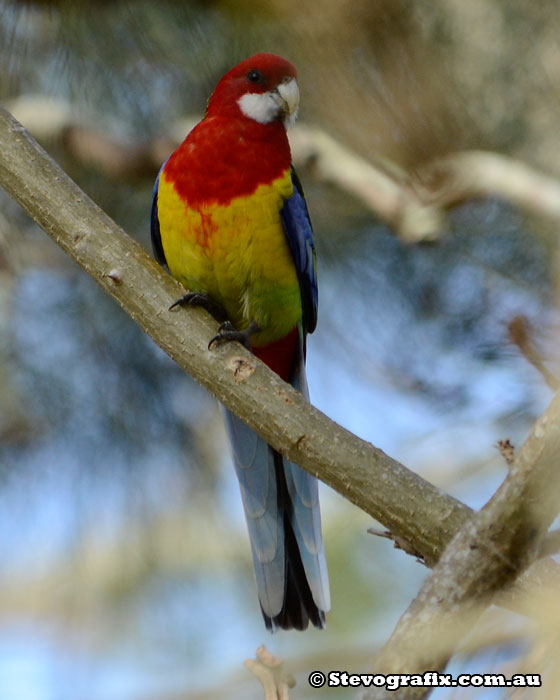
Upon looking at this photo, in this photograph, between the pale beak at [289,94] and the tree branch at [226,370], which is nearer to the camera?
the tree branch at [226,370]

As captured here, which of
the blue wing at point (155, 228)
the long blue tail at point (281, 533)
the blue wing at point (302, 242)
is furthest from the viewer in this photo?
the blue wing at point (155, 228)

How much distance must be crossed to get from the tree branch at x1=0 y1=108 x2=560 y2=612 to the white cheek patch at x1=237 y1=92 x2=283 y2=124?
3.00ft

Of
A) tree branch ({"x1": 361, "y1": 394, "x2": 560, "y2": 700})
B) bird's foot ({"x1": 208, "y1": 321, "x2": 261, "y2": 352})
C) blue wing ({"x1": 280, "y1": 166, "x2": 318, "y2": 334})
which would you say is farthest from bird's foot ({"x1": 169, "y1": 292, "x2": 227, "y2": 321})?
tree branch ({"x1": 361, "y1": 394, "x2": 560, "y2": 700})

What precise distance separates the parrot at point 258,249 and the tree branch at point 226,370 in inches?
18.2

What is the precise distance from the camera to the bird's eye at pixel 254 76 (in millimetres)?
2938

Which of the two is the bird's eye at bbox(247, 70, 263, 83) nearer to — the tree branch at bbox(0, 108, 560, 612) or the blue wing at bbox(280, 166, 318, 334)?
the blue wing at bbox(280, 166, 318, 334)

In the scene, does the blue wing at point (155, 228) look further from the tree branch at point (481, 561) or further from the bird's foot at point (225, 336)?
the tree branch at point (481, 561)

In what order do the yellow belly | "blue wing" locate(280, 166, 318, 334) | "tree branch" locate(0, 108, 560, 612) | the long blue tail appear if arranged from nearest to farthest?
"tree branch" locate(0, 108, 560, 612) < the long blue tail < the yellow belly < "blue wing" locate(280, 166, 318, 334)

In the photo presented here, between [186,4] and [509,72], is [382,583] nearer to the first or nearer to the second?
[509,72]

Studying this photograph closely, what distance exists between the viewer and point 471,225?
3.21m

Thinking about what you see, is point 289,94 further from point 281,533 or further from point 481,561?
point 481,561

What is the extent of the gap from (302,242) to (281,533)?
39.9 inches

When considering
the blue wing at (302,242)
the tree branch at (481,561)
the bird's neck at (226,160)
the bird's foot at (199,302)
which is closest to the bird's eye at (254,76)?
the bird's neck at (226,160)

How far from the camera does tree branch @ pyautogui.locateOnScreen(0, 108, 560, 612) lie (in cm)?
189
